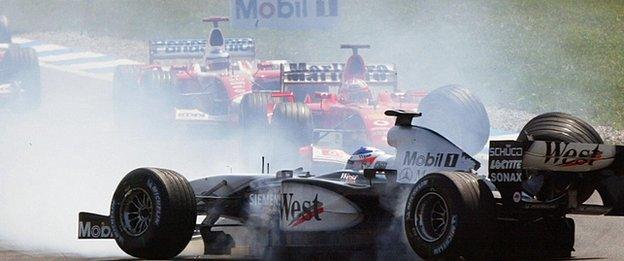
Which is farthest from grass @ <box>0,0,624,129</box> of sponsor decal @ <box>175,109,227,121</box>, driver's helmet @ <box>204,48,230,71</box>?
sponsor decal @ <box>175,109,227,121</box>

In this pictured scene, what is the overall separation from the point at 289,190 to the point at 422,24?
2327cm

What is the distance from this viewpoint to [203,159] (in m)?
20.4

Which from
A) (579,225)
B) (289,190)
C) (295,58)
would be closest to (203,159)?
(579,225)

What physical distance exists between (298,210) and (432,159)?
41.9 inches

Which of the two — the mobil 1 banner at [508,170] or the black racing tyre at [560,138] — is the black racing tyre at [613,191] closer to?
the black racing tyre at [560,138]

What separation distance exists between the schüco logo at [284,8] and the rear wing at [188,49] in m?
0.58

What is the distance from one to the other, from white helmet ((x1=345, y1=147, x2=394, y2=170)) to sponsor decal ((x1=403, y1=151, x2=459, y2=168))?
574 millimetres

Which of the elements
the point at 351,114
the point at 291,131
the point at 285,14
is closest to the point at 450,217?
the point at 291,131

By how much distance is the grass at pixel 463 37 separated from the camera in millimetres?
25656

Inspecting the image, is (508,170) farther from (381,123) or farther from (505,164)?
(381,123)

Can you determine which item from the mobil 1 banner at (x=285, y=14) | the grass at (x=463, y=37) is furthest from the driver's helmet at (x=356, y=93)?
the mobil 1 banner at (x=285, y=14)

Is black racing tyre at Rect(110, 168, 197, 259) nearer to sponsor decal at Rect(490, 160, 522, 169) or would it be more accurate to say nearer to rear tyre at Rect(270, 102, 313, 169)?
sponsor decal at Rect(490, 160, 522, 169)

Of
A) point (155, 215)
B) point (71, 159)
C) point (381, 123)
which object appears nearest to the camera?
point (155, 215)

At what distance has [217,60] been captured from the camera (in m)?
25.4
